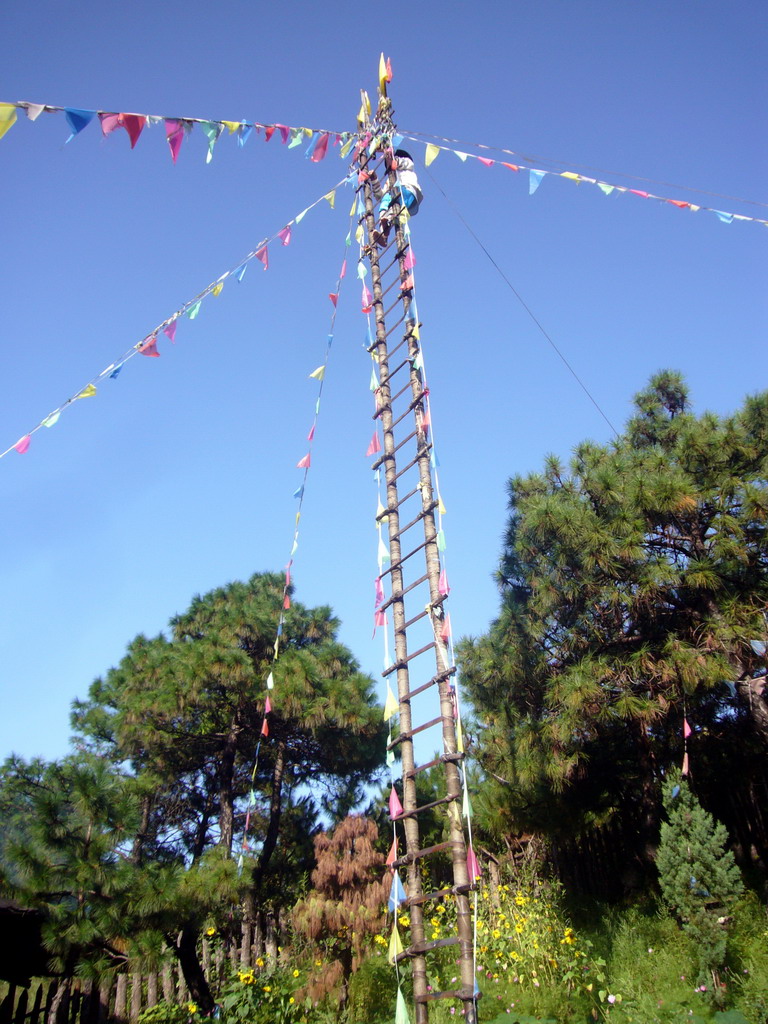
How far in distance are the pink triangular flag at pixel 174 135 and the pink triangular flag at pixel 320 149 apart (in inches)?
85.0

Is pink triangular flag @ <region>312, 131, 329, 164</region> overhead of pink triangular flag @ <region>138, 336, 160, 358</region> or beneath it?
overhead

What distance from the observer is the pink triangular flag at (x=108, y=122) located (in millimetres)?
5407

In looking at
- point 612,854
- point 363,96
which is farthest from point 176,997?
point 363,96

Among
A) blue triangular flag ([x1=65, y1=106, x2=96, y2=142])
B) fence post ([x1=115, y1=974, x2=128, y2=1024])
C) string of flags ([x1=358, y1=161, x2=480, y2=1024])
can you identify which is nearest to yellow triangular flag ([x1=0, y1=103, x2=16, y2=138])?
blue triangular flag ([x1=65, y1=106, x2=96, y2=142])

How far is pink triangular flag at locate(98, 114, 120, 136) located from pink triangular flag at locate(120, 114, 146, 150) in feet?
0.18

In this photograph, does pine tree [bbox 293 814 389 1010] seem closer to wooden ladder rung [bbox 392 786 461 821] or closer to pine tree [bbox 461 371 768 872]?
pine tree [bbox 461 371 768 872]

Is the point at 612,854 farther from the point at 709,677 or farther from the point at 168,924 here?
the point at 168,924

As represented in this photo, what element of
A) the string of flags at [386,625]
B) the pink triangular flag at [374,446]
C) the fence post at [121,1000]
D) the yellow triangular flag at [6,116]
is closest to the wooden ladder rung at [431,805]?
the string of flags at [386,625]

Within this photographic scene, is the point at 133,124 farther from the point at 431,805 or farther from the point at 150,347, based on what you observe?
the point at 431,805

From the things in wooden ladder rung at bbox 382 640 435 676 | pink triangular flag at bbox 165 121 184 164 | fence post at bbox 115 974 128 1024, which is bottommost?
fence post at bbox 115 974 128 1024

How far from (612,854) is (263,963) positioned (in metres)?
6.77

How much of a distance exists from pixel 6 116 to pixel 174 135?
5.76ft

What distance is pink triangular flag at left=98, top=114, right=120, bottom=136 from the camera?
5.41 metres

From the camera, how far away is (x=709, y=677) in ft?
27.8
